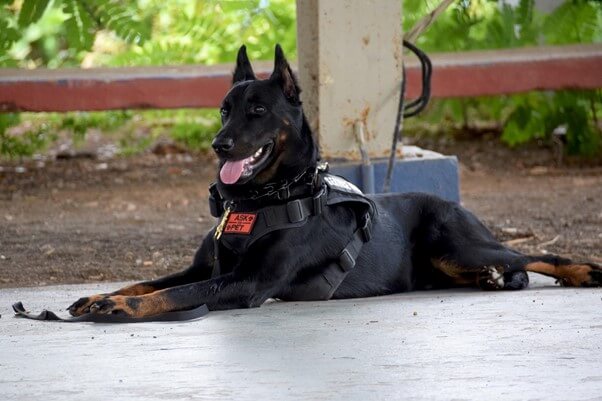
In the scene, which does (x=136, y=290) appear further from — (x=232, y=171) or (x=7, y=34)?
(x=7, y=34)

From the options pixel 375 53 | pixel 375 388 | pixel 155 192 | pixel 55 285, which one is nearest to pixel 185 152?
pixel 155 192

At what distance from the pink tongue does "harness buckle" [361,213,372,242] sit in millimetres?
615

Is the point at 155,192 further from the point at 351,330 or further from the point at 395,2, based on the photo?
the point at 351,330

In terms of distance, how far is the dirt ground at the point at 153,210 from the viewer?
6582 mm

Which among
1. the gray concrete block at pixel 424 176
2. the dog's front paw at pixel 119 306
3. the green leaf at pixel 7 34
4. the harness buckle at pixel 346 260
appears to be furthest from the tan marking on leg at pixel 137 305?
the green leaf at pixel 7 34

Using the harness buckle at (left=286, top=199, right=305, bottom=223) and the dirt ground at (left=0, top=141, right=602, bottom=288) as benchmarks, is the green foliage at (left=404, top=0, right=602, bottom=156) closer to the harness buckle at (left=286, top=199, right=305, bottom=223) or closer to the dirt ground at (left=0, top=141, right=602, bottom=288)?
the dirt ground at (left=0, top=141, right=602, bottom=288)

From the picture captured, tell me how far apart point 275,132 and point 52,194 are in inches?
170

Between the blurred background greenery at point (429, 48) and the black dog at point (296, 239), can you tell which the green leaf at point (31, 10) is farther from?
the black dog at point (296, 239)

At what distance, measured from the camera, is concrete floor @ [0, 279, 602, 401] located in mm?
3473

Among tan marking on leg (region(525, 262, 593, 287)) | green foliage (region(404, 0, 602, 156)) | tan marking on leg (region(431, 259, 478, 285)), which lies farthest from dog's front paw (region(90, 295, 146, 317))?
green foliage (region(404, 0, 602, 156))

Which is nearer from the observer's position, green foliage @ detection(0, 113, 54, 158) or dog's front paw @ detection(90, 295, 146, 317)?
dog's front paw @ detection(90, 295, 146, 317)

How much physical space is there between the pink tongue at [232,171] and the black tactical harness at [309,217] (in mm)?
149

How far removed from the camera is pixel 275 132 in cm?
500

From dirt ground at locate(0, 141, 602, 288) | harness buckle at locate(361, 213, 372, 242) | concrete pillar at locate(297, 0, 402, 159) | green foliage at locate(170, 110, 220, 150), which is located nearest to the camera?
harness buckle at locate(361, 213, 372, 242)
